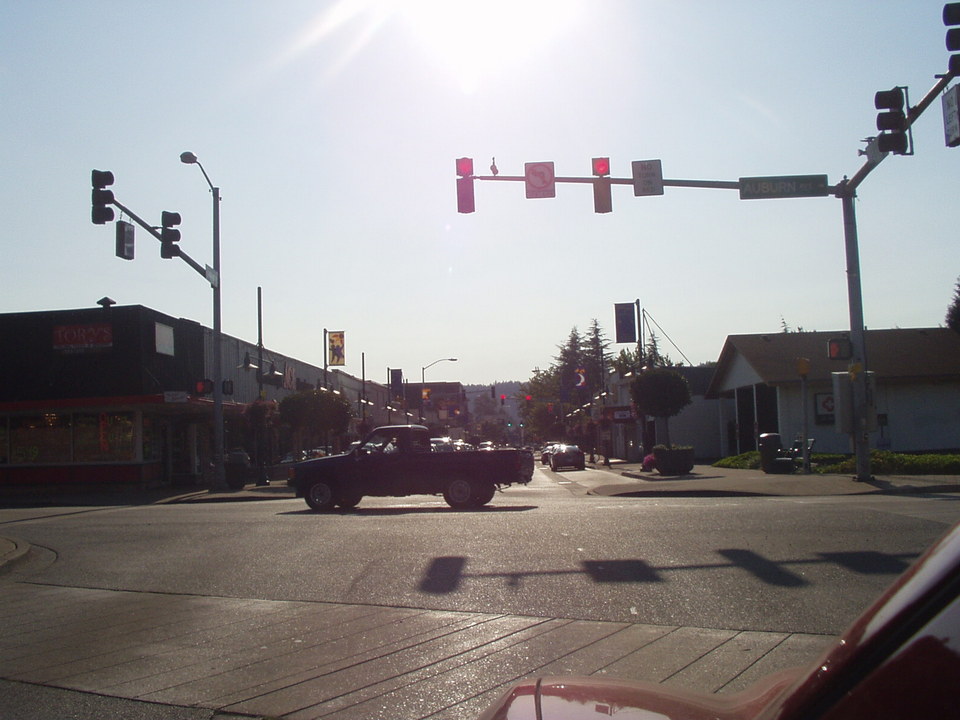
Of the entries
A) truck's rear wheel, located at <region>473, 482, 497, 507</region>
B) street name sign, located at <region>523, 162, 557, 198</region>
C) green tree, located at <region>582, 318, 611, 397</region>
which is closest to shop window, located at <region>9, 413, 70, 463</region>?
truck's rear wheel, located at <region>473, 482, 497, 507</region>

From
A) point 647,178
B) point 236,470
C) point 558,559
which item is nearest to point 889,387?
point 647,178

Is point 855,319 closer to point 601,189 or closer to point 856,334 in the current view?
point 856,334

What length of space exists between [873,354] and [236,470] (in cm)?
2399

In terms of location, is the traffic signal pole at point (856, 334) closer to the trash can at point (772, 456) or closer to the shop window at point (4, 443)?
the trash can at point (772, 456)

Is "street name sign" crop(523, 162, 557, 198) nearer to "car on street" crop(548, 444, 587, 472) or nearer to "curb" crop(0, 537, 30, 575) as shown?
"curb" crop(0, 537, 30, 575)

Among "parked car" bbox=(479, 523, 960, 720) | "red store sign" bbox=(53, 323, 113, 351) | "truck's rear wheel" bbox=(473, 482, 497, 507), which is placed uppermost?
"red store sign" bbox=(53, 323, 113, 351)

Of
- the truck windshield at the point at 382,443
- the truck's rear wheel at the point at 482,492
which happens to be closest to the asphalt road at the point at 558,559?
the truck's rear wheel at the point at 482,492

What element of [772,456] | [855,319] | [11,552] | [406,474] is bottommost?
[11,552]

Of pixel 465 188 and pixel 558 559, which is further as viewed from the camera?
pixel 465 188

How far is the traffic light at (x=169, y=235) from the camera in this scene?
21641 mm

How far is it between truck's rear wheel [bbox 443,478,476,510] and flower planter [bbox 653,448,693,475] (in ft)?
44.6

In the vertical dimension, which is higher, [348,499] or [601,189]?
[601,189]

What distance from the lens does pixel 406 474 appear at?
18656mm

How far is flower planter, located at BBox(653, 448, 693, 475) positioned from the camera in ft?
99.2
